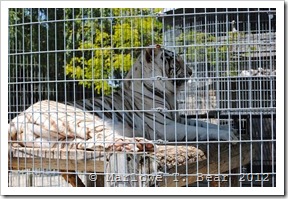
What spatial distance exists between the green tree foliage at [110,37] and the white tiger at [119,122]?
0.54 ft

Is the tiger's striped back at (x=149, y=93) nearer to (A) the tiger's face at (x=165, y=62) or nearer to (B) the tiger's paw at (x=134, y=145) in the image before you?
(A) the tiger's face at (x=165, y=62)

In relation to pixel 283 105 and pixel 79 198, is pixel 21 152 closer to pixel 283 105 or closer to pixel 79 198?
pixel 79 198

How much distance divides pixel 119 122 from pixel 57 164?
0.94 m

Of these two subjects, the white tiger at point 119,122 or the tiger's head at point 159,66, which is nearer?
the white tiger at point 119,122

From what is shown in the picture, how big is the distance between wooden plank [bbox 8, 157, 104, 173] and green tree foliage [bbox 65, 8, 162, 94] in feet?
1.40

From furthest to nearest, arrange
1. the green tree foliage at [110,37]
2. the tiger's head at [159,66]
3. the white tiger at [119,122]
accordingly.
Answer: the tiger's head at [159,66] < the white tiger at [119,122] < the green tree foliage at [110,37]

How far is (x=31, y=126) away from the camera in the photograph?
11.5ft

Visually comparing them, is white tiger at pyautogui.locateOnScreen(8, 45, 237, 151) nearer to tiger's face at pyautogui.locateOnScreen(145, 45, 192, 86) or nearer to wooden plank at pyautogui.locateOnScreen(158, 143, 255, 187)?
tiger's face at pyautogui.locateOnScreen(145, 45, 192, 86)

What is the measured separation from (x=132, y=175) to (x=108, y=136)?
489mm

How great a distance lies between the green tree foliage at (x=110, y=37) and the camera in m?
2.91

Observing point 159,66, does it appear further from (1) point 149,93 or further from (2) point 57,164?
(2) point 57,164

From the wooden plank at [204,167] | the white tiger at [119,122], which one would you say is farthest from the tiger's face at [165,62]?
the wooden plank at [204,167]

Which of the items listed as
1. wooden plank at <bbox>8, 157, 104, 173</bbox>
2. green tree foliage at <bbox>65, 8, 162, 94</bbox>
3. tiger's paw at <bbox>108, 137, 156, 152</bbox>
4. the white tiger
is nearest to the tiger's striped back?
the white tiger

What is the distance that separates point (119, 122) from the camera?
13.7 ft
